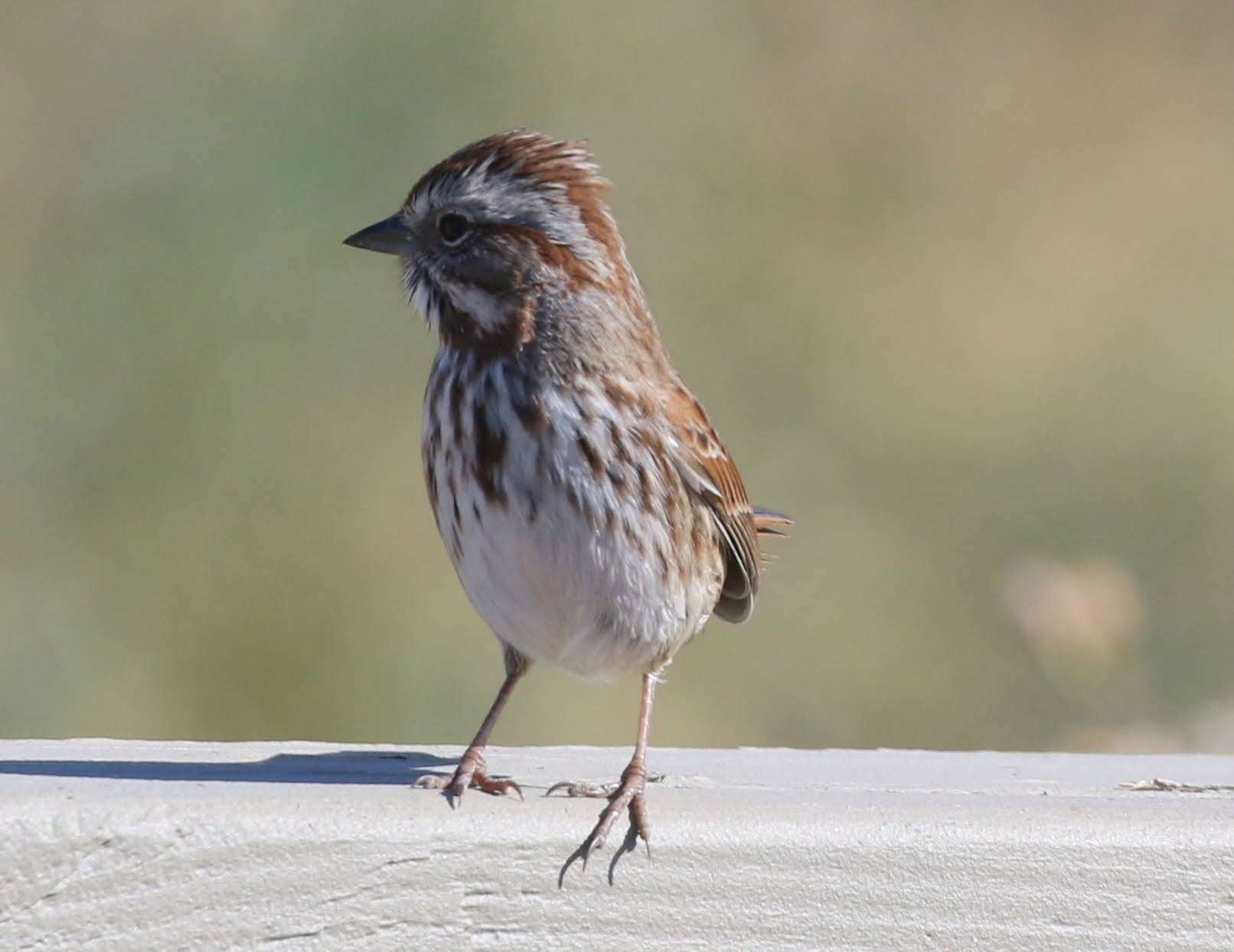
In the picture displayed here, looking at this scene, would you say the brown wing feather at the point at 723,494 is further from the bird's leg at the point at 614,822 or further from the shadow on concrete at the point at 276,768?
the bird's leg at the point at 614,822

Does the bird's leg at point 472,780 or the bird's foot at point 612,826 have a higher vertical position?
the bird's foot at point 612,826

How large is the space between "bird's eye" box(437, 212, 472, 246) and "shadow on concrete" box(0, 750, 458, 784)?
635mm

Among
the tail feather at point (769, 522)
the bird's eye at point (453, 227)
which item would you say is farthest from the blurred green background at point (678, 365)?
the bird's eye at point (453, 227)

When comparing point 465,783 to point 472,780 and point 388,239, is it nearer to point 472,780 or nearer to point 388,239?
point 472,780

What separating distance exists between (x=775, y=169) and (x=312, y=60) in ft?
3.00

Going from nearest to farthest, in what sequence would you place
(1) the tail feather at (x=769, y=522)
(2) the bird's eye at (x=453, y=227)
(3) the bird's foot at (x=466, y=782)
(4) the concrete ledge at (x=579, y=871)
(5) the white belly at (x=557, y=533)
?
(4) the concrete ledge at (x=579, y=871) < (3) the bird's foot at (x=466, y=782) < (5) the white belly at (x=557, y=533) < (2) the bird's eye at (x=453, y=227) < (1) the tail feather at (x=769, y=522)

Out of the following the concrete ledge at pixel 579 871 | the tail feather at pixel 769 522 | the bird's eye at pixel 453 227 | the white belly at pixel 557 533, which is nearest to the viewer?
the concrete ledge at pixel 579 871

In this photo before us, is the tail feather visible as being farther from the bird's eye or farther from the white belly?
the bird's eye

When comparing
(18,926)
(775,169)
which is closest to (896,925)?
(18,926)

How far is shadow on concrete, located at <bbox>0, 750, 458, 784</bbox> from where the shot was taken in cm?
216

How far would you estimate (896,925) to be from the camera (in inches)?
76.5

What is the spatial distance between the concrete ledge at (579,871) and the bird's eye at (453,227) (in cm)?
84

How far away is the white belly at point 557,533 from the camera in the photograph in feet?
8.39

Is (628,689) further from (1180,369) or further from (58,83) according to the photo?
(58,83)
